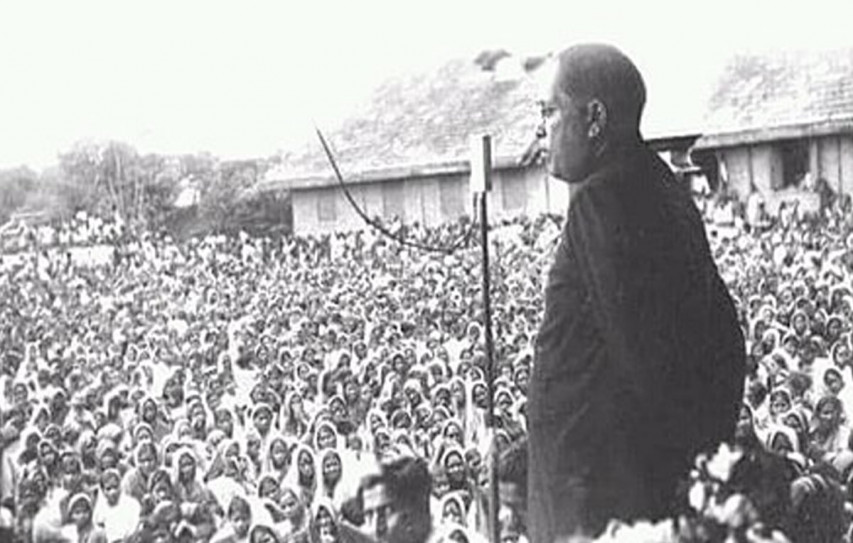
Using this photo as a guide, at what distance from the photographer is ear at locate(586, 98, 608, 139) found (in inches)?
146

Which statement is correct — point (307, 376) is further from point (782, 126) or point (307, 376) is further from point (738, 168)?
point (782, 126)

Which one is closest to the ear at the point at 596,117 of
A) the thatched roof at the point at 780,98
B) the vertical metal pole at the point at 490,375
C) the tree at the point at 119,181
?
the vertical metal pole at the point at 490,375

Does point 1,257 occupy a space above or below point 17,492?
above

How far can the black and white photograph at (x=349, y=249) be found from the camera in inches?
197

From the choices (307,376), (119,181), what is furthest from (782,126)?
(119,181)

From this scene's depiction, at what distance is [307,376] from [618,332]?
295 centimetres

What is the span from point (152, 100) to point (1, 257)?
858 millimetres

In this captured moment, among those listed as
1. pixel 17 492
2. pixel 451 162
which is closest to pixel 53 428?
pixel 17 492

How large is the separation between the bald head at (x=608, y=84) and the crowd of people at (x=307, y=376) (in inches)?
46.7

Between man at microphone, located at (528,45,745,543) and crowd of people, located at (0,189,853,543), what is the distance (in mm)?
959

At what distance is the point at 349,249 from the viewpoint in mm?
5863

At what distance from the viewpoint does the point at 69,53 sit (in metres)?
5.11

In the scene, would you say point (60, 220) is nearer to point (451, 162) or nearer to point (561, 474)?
point (451, 162)

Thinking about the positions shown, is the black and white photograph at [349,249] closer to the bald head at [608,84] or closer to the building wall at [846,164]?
the building wall at [846,164]
